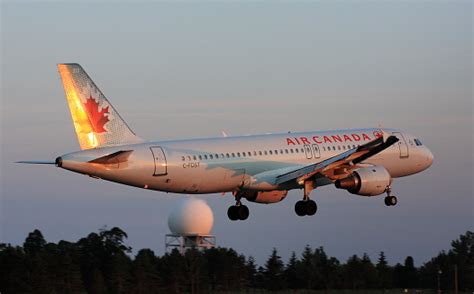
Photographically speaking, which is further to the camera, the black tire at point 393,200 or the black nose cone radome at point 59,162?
the black tire at point 393,200

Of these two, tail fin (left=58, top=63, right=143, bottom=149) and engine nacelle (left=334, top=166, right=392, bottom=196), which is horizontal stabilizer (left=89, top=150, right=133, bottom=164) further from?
engine nacelle (left=334, top=166, right=392, bottom=196)

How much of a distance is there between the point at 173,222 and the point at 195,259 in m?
17.4

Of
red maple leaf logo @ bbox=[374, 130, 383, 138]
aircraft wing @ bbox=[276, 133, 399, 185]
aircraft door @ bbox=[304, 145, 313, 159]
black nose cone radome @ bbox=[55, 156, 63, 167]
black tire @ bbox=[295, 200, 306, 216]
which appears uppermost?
red maple leaf logo @ bbox=[374, 130, 383, 138]

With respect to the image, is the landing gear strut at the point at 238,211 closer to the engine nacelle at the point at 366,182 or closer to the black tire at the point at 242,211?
the black tire at the point at 242,211

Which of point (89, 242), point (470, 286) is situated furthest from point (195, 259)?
point (470, 286)

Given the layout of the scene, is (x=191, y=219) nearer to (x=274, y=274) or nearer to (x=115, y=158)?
(x=274, y=274)

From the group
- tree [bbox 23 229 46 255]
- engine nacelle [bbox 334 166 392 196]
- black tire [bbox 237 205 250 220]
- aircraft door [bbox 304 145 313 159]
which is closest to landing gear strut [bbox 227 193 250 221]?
black tire [bbox 237 205 250 220]

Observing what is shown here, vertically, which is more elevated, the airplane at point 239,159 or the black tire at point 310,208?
the airplane at point 239,159

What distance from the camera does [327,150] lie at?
9488cm

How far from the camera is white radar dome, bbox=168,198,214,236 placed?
138625mm

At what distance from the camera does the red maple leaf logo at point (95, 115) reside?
3415 inches

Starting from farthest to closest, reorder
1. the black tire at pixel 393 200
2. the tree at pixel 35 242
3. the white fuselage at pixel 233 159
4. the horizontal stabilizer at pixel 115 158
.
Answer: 1. the tree at pixel 35 242
2. the black tire at pixel 393 200
3. the white fuselage at pixel 233 159
4. the horizontal stabilizer at pixel 115 158

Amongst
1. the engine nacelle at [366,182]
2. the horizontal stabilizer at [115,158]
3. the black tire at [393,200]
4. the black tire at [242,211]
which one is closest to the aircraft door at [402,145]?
the black tire at [393,200]

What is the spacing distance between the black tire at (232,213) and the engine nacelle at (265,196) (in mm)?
1122
